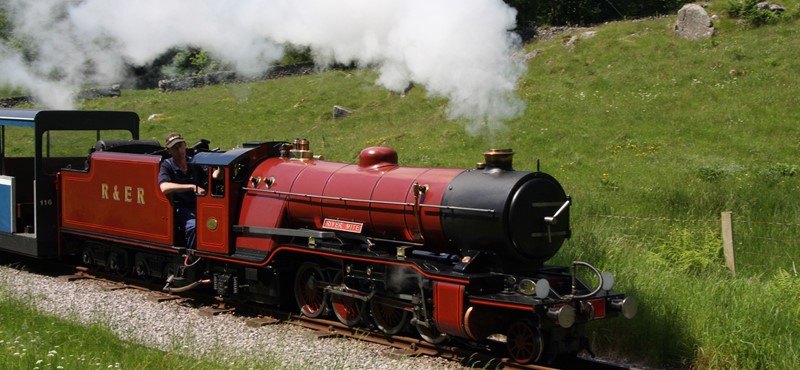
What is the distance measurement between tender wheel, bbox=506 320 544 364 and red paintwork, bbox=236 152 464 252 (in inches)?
46.2

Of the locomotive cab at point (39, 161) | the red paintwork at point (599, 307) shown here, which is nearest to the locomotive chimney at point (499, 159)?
the red paintwork at point (599, 307)

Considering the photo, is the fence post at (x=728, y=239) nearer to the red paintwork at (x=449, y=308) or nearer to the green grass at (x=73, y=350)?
the red paintwork at (x=449, y=308)

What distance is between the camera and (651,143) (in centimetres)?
1998

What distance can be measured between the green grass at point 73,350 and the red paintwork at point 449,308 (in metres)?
1.80

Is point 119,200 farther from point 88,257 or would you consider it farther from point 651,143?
point 651,143

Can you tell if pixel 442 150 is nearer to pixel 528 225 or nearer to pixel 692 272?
pixel 692 272

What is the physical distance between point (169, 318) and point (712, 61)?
805 inches

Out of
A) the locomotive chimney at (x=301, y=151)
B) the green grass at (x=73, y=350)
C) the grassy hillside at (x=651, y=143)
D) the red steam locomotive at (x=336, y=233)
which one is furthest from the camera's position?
the locomotive chimney at (x=301, y=151)

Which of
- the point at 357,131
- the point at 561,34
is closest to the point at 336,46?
the point at 357,131

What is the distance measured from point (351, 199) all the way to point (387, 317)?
135 cm

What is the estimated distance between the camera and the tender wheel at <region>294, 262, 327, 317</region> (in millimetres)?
9789

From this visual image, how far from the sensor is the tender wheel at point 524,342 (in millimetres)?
7645

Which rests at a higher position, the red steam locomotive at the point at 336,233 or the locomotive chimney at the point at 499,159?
the locomotive chimney at the point at 499,159

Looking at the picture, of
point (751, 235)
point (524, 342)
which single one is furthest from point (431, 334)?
point (751, 235)
